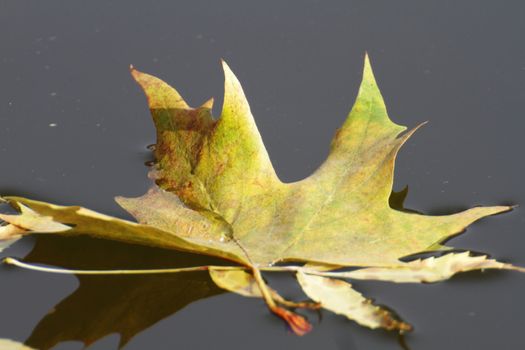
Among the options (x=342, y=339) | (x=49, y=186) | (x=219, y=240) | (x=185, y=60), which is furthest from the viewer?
(x=185, y=60)

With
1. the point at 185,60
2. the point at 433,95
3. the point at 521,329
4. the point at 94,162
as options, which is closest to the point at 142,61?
the point at 185,60

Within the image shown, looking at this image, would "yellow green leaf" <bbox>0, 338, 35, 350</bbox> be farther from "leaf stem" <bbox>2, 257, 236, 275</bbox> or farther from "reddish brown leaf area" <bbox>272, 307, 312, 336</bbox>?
"reddish brown leaf area" <bbox>272, 307, 312, 336</bbox>

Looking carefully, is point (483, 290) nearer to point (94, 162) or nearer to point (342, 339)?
point (342, 339)

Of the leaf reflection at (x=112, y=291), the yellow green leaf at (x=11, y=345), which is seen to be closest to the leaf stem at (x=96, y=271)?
the leaf reflection at (x=112, y=291)

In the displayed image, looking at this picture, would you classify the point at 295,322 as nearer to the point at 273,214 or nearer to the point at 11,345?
the point at 273,214

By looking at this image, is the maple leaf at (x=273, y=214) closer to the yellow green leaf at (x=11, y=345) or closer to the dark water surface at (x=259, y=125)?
the dark water surface at (x=259, y=125)

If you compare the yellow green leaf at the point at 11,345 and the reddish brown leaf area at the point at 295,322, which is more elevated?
the yellow green leaf at the point at 11,345

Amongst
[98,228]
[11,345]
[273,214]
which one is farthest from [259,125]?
[11,345]
